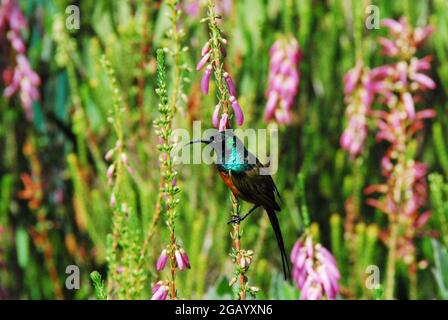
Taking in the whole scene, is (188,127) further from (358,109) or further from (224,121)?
(224,121)

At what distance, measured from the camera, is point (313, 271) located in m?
1.51

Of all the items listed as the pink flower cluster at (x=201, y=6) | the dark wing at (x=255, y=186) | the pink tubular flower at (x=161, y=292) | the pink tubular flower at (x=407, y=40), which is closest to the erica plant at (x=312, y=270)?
the dark wing at (x=255, y=186)

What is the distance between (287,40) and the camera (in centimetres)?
223

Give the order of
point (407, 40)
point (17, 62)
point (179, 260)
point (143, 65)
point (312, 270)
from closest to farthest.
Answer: point (179, 260), point (312, 270), point (407, 40), point (143, 65), point (17, 62)

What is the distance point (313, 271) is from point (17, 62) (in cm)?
143

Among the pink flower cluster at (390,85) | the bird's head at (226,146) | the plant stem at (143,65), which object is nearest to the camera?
the bird's head at (226,146)

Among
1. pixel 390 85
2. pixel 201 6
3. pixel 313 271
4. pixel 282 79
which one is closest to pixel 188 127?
pixel 282 79

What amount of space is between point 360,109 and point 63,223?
1158 millimetres

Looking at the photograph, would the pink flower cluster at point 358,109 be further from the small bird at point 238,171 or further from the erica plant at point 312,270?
the small bird at point 238,171

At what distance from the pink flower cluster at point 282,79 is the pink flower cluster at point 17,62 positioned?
0.81 m

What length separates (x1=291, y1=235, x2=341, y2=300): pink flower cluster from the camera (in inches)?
58.7

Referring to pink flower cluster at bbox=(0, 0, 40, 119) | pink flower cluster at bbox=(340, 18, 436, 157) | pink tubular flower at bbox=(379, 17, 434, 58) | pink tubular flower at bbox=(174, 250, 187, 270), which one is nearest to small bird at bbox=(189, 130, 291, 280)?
pink tubular flower at bbox=(174, 250, 187, 270)

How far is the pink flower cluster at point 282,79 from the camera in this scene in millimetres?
2199

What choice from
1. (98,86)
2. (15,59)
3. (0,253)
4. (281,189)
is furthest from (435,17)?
(0,253)
